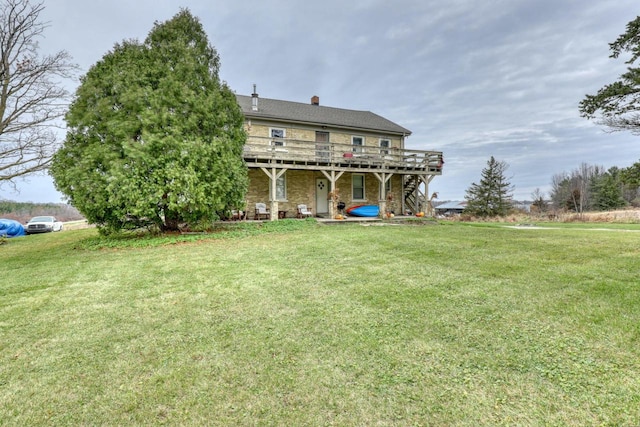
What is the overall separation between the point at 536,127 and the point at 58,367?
43638mm

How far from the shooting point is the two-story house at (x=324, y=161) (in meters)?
15.1

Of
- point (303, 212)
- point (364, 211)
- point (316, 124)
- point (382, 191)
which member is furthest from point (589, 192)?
point (303, 212)

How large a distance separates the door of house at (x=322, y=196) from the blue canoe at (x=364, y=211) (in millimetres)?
1636

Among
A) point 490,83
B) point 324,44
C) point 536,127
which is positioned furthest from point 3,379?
point 536,127

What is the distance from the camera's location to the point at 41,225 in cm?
2070

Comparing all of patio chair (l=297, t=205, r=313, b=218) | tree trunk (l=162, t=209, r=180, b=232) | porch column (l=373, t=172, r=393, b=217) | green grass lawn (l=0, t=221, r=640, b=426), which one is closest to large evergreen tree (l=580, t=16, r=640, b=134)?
green grass lawn (l=0, t=221, r=640, b=426)

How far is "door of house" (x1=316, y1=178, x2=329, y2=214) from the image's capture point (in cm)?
1772

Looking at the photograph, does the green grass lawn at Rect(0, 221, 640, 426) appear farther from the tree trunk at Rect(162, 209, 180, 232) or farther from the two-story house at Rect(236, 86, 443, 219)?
the two-story house at Rect(236, 86, 443, 219)

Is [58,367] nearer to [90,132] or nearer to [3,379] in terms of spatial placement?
[3,379]

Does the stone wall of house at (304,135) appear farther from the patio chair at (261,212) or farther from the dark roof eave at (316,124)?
the patio chair at (261,212)

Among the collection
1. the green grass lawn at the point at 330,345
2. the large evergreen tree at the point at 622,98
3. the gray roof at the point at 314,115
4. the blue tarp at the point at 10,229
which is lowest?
the green grass lawn at the point at 330,345

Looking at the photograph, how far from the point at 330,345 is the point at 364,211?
14169 millimetres

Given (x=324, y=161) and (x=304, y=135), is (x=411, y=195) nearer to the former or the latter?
(x=324, y=161)

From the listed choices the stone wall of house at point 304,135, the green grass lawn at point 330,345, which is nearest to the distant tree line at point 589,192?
the stone wall of house at point 304,135
